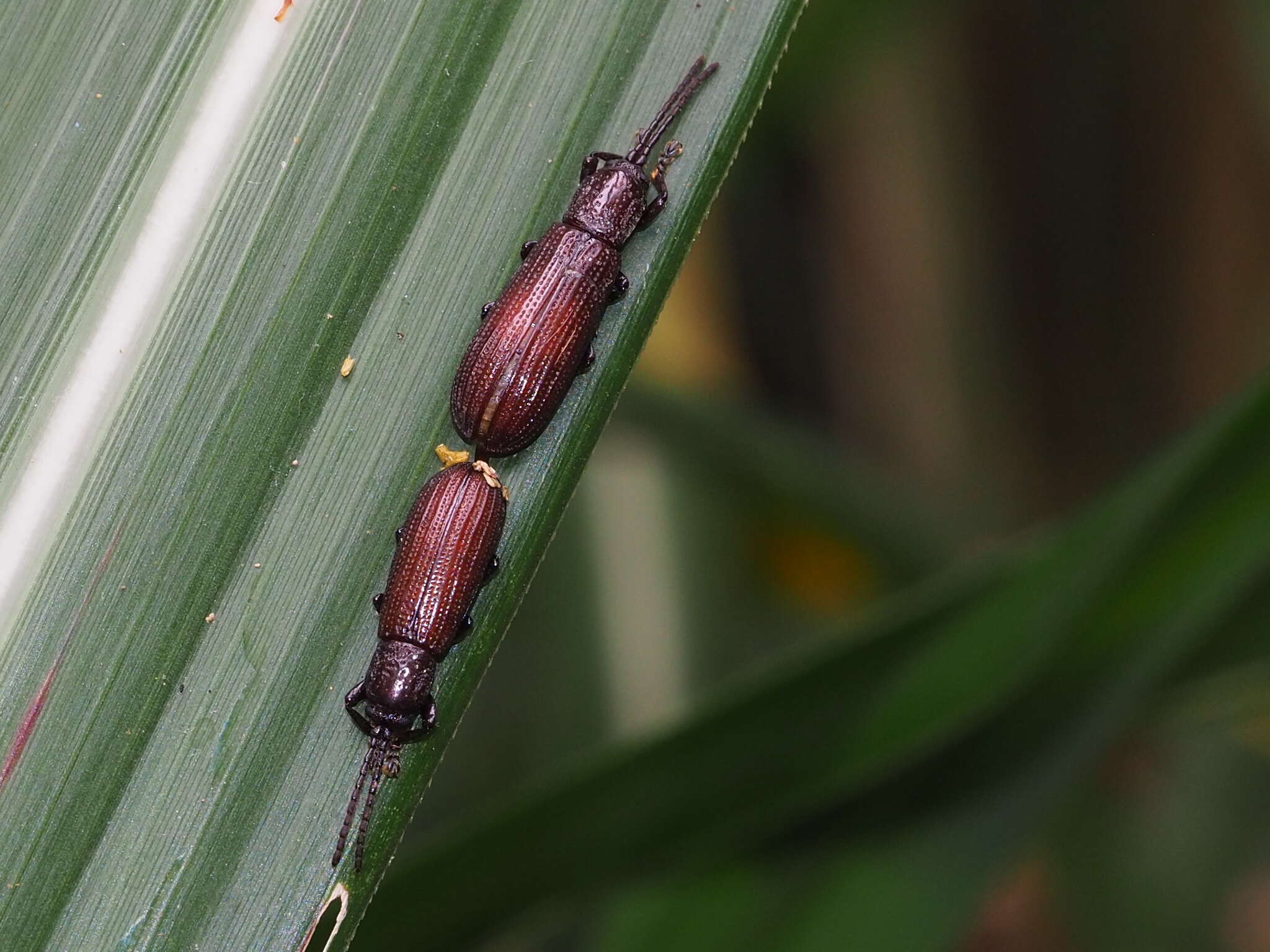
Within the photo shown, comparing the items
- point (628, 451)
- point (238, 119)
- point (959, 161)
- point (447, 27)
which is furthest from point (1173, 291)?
point (238, 119)

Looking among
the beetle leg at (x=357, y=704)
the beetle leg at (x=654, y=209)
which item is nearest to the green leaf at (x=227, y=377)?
the beetle leg at (x=357, y=704)

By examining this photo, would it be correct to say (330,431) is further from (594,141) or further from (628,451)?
(628,451)

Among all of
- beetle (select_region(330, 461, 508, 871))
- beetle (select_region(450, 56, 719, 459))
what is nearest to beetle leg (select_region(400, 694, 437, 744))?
beetle (select_region(330, 461, 508, 871))

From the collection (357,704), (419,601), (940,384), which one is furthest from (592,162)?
(940,384)

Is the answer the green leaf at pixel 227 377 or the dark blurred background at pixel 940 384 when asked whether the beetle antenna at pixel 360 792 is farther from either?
the dark blurred background at pixel 940 384

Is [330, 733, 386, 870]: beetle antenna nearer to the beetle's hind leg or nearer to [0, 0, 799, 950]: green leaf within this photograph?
[0, 0, 799, 950]: green leaf
